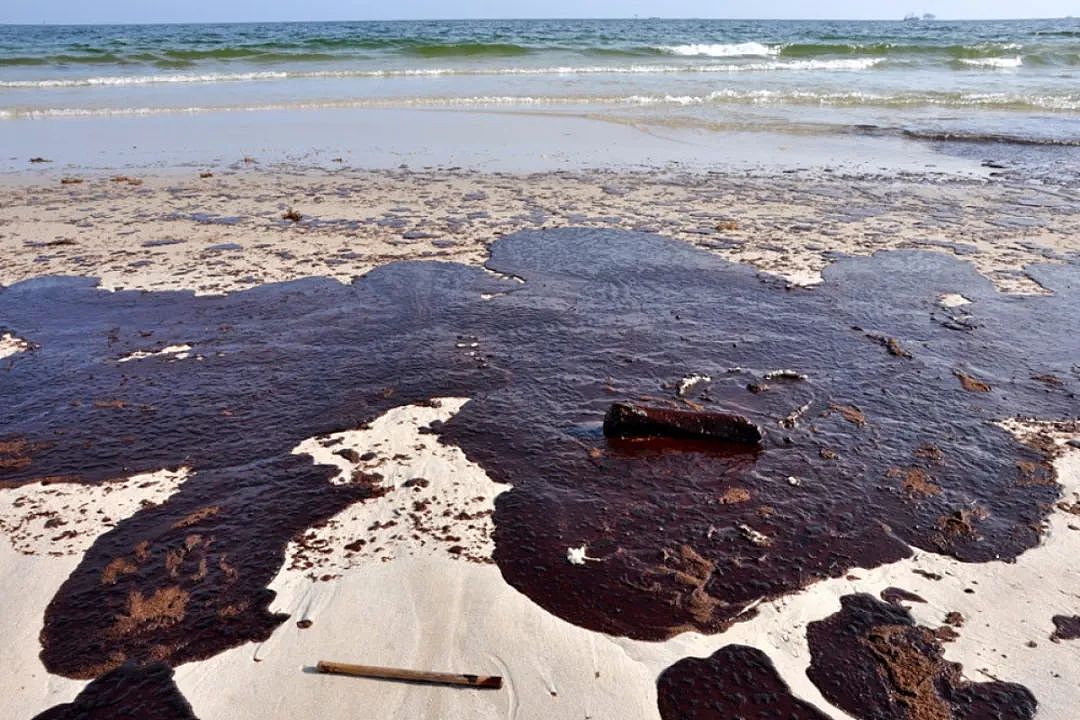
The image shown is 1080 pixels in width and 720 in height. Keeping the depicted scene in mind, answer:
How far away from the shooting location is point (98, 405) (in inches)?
147

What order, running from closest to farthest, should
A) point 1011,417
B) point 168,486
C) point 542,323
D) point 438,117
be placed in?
point 168,486, point 1011,417, point 542,323, point 438,117

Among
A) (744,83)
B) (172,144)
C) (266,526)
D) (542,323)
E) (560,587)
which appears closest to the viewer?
(560,587)

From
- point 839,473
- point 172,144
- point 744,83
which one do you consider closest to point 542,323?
point 839,473

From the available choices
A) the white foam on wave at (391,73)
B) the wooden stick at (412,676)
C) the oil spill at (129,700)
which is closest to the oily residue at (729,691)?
the wooden stick at (412,676)

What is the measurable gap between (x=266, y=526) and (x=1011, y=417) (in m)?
3.44

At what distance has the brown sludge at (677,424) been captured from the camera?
339cm

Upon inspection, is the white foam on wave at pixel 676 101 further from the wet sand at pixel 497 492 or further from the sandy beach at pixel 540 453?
the wet sand at pixel 497 492

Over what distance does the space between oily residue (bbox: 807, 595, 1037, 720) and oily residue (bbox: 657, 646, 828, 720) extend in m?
0.12

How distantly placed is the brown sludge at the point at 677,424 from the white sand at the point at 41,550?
6.13 ft

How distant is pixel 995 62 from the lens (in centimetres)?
2828

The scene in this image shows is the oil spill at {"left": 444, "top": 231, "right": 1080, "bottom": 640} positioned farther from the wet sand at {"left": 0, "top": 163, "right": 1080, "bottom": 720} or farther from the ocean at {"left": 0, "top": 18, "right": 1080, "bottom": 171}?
the ocean at {"left": 0, "top": 18, "right": 1080, "bottom": 171}

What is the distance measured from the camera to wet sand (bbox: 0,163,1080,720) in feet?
7.62

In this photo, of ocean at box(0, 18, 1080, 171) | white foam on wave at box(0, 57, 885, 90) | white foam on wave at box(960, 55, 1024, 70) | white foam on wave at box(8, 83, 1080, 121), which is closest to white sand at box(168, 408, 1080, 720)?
ocean at box(0, 18, 1080, 171)

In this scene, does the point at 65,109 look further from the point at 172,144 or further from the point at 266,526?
the point at 266,526
